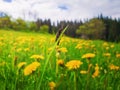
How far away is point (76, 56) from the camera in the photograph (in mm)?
4480

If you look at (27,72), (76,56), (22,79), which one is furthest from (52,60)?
(76,56)

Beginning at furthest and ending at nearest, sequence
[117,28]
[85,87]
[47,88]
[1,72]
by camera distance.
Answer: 1. [117,28]
2. [1,72]
3. [85,87]
4. [47,88]

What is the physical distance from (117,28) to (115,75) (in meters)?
73.6

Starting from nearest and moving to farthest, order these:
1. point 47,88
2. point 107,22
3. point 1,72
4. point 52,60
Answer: point 47,88 → point 1,72 → point 52,60 → point 107,22

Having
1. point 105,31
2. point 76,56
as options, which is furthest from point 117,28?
point 76,56

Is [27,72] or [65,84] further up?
[27,72]

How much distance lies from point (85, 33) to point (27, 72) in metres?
77.5

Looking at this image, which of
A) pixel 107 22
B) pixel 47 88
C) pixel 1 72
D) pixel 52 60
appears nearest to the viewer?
pixel 47 88

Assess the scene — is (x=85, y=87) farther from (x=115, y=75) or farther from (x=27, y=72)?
(x=115, y=75)

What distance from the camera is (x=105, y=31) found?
247 ft

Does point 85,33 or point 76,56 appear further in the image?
point 85,33

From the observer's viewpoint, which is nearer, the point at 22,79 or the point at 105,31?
the point at 22,79

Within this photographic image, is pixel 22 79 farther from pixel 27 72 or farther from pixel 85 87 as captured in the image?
pixel 85 87

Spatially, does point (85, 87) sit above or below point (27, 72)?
below
